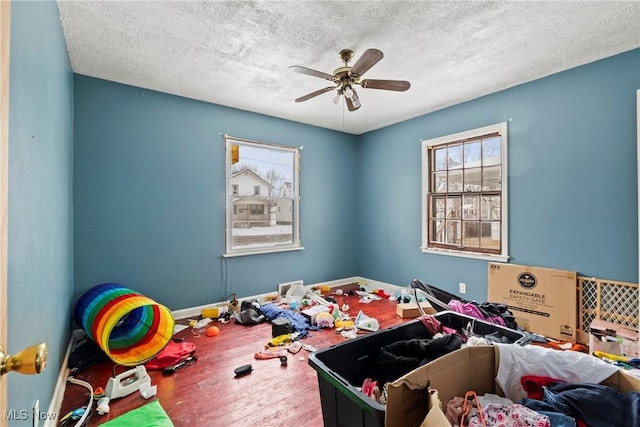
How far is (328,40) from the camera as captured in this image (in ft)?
7.83

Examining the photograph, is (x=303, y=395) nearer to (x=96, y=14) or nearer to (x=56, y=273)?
(x=56, y=273)

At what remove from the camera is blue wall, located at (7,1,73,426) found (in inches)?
44.3

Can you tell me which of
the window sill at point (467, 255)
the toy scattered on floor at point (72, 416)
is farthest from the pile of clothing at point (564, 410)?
the window sill at point (467, 255)

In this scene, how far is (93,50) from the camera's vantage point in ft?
8.31

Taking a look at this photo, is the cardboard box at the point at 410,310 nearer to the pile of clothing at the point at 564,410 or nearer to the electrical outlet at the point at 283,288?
the electrical outlet at the point at 283,288

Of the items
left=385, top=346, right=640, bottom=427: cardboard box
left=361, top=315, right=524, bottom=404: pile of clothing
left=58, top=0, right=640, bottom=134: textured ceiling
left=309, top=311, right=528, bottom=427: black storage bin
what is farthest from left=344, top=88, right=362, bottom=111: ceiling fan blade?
left=385, top=346, right=640, bottom=427: cardboard box

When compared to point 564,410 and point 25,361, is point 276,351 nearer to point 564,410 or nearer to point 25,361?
point 564,410

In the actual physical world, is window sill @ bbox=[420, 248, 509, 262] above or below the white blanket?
above

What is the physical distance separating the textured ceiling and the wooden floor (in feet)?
8.97

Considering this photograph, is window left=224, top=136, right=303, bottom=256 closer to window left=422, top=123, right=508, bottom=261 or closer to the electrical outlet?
the electrical outlet

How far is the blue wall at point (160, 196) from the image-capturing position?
3.00 meters

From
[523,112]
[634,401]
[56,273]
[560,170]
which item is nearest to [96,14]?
[56,273]

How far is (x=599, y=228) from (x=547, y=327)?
1.08 meters

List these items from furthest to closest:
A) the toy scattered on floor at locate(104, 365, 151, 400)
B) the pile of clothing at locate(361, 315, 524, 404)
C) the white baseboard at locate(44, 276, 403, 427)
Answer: the toy scattered on floor at locate(104, 365, 151, 400), the white baseboard at locate(44, 276, 403, 427), the pile of clothing at locate(361, 315, 524, 404)
